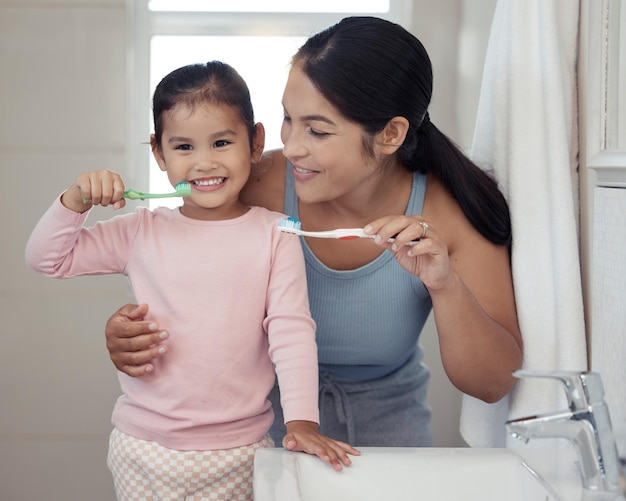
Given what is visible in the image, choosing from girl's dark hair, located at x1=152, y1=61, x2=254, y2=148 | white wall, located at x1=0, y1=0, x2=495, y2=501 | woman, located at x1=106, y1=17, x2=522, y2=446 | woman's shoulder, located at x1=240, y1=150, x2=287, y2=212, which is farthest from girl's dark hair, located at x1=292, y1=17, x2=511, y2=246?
white wall, located at x1=0, y1=0, x2=495, y2=501

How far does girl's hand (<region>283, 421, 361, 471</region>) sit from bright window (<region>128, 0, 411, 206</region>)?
48.9 inches

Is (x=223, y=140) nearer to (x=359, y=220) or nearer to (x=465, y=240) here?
(x=359, y=220)

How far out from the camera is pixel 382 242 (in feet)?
3.45

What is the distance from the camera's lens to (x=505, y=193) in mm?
1328

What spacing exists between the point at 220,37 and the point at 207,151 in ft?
3.54

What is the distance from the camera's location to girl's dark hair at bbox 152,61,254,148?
3.85 ft

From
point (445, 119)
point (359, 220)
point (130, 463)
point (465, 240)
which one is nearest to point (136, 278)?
point (130, 463)

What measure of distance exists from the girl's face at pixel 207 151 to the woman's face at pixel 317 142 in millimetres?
73

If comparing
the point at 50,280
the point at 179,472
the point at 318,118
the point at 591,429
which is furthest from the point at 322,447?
the point at 50,280

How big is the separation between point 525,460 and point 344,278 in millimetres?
479

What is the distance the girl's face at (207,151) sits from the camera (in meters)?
1.16

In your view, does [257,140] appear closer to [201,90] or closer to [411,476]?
[201,90]

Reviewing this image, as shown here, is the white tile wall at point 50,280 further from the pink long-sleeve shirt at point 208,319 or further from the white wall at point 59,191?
the pink long-sleeve shirt at point 208,319

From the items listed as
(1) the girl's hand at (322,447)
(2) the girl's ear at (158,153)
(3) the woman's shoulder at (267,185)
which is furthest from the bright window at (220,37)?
(1) the girl's hand at (322,447)
